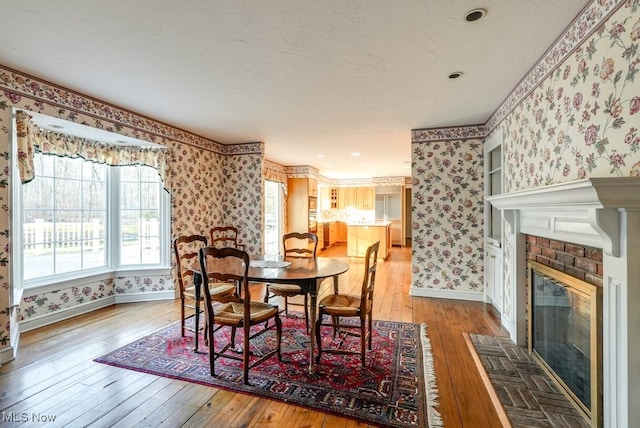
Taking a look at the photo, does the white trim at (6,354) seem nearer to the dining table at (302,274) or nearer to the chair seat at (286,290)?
the dining table at (302,274)

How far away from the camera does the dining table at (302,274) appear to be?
228 centimetres

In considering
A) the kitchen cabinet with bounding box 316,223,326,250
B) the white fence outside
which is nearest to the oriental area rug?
the white fence outside

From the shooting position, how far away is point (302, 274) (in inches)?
93.8

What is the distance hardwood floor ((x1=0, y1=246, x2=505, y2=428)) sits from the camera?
1782mm

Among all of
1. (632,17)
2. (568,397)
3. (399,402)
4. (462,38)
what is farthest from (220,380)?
(632,17)

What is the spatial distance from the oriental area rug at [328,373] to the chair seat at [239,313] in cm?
41

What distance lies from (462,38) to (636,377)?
6.78 ft

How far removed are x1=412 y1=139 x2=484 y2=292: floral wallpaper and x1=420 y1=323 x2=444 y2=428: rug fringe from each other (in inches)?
60.0

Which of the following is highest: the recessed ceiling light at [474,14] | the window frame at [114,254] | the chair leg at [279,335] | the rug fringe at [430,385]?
the recessed ceiling light at [474,14]

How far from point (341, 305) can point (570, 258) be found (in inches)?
63.7

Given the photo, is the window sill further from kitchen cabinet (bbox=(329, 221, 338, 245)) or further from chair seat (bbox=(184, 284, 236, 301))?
kitchen cabinet (bbox=(329, 221, 338, 245))

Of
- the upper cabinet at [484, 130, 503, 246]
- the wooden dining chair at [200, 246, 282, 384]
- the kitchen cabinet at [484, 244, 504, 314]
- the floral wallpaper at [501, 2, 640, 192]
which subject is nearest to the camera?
the floral wallpaper at [501, 2, 640, 192]

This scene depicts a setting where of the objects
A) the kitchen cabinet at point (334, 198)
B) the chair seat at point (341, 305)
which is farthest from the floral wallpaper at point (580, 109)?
the kitchen cabinet at point (334, 198)

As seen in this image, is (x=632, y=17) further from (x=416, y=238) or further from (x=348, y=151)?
(x=348, y=151)
